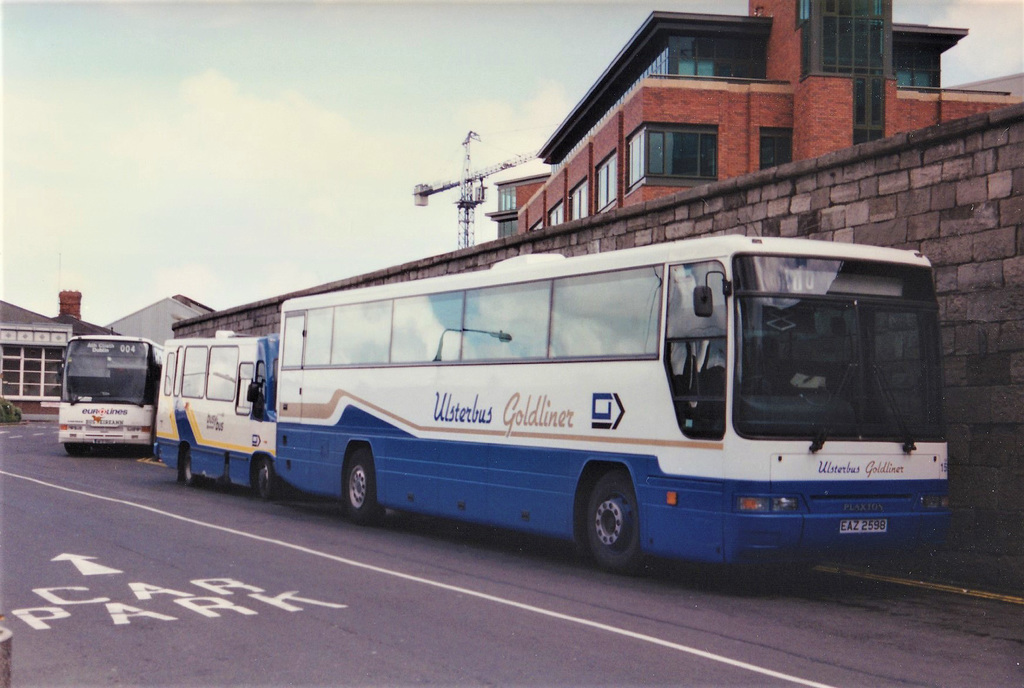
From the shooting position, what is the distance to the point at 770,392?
10.0 m

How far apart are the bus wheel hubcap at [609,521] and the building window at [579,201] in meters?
38.9

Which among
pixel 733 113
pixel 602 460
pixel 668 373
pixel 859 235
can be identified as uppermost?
pixel 733 113

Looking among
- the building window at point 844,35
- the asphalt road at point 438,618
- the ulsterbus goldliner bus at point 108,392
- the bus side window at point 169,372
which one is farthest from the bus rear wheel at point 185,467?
the building window at point 844,35

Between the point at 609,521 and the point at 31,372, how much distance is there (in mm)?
68345

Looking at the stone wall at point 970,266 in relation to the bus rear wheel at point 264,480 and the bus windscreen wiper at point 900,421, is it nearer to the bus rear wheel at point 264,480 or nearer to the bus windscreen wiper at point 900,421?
the bus windscreen wiper at point 900,421

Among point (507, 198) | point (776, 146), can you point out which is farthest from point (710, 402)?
point (507, 198)

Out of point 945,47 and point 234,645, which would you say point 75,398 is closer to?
point 234,645

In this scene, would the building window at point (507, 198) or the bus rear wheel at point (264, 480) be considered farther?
the building window at point (507, 198)

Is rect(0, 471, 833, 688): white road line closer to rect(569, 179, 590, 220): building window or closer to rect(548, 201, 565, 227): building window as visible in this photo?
rect(569, 179, 590, 220): building window

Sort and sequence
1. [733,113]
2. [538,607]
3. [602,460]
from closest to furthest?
[538,607] → [602,460] → [733,113]

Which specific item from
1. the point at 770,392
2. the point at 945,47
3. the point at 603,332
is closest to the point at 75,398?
the point at 603,332

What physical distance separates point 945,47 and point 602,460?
1818 inches

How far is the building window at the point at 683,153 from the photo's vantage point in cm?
4278

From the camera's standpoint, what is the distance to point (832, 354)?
33.7ft
